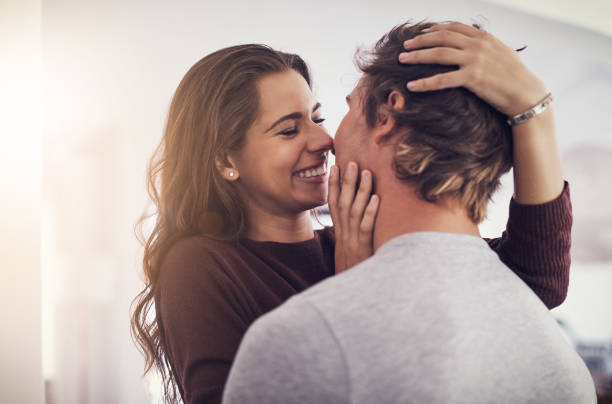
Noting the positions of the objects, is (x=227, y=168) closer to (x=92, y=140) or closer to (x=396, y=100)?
(x=396, y=100)

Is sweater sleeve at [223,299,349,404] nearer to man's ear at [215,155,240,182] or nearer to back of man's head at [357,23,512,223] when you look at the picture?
back of man's head at [357,23,512,223]

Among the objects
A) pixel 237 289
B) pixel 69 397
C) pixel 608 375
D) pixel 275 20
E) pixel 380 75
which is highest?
pixel 275 20

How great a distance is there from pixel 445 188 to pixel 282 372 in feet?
1.20

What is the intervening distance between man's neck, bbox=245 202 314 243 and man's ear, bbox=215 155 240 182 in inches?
3.7

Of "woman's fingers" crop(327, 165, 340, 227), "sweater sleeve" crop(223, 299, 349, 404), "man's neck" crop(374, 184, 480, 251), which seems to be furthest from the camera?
"woman's fingers" crop(327, 165, 340, 227)

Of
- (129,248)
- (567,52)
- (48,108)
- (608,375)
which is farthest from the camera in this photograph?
(567,52)

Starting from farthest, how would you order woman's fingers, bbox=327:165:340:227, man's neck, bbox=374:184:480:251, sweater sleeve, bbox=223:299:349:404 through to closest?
woman's fingers, bbox=327:165:340:227
man's neck, bbox=374:184:480:251
sweater sleeve, bbox=223:299:349:404

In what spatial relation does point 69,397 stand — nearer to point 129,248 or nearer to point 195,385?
point 129,248

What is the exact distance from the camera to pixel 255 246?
1.12 metres

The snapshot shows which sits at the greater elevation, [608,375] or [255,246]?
[255,246]

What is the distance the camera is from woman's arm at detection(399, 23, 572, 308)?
757 mm

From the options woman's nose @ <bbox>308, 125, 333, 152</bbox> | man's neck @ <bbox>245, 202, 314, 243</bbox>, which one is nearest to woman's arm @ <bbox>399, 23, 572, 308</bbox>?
woman's nose @ <bbox>308, 125, 333, 152</bbox>

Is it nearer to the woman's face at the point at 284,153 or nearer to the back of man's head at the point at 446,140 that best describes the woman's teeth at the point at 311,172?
the woman's face at the point at 284,153

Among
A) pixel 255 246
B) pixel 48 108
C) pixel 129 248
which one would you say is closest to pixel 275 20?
pixel 48 108
